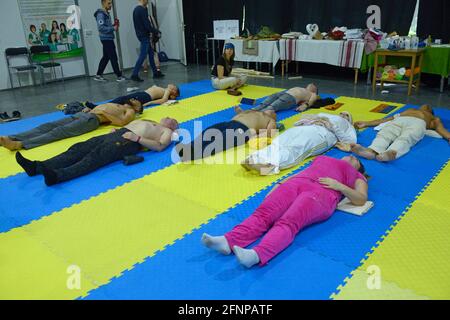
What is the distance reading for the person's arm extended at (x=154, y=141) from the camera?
384 cm

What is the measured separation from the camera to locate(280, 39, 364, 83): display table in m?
7.15

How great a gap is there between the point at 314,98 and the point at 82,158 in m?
3.61

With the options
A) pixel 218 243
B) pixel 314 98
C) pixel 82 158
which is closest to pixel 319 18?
pixel 314 98

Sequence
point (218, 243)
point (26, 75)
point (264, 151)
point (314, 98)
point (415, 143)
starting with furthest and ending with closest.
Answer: point (26, 75) → point (314, 98) → point (415, 143) → point (264, 151) → point (218, 243)

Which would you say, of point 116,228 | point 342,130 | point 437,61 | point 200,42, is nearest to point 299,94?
point 342,130

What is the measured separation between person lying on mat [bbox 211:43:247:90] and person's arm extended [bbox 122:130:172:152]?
116 inches

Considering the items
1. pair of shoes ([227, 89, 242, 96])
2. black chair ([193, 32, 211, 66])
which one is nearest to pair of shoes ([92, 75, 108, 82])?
black chair ([193, 32, 211, 66])

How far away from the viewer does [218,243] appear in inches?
89.6

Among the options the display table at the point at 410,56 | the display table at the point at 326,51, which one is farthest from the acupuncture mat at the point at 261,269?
the display table at the point at 326,51

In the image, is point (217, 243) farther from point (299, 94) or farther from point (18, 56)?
point (18, 56)

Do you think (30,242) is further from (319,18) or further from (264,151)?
(319,18)

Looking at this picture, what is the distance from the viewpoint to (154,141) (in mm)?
4051

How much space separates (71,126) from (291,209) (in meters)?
3.25

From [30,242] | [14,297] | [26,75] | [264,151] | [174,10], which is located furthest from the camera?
[174,10]
